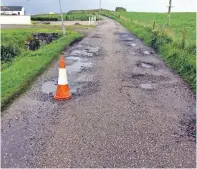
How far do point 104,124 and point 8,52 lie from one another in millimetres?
14971

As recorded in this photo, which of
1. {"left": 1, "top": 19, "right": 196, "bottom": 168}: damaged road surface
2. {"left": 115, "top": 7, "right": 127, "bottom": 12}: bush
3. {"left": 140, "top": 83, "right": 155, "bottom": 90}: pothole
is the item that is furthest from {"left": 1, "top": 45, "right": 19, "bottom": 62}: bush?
{"left": 115, "top": 7, "right": 127, "bottom": 12}: bush

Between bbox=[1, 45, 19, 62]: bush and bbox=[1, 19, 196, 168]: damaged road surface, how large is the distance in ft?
31.8

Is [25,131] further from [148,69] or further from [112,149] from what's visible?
[148,69]

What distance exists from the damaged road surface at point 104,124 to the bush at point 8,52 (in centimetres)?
968

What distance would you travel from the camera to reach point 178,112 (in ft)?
23.9

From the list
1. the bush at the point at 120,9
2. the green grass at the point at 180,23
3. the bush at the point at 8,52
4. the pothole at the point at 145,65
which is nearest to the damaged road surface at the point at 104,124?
the pothole at the point at 145,65

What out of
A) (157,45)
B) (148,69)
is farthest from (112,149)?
(157,45)

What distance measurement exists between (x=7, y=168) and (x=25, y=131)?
53.4 inches

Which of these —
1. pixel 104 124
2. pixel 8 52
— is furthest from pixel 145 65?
pixel 8 52

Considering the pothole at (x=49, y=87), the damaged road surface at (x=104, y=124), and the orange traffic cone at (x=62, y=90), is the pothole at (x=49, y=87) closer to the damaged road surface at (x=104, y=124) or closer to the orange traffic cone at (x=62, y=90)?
the damaged road surface at (x=104, y=124)

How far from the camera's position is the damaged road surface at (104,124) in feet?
16.5

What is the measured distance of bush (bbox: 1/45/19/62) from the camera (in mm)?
19578

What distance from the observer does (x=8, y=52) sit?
20.1m

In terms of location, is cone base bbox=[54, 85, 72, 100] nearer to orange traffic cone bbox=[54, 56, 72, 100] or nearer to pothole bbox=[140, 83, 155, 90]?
orange traffic cone bbox=[54, 56, 72, 100]
